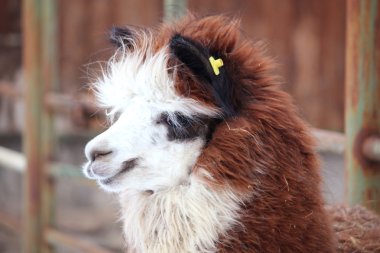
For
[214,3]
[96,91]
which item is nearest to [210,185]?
[96,91]

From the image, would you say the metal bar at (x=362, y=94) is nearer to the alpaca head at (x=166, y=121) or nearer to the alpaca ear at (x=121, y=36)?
the alpaca head at (x=166, y=121)

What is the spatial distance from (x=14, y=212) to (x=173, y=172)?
4958mm

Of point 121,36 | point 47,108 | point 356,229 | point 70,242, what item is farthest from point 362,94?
point 47,108

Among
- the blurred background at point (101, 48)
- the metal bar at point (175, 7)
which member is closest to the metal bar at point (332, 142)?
the metal bar at point (175, 7)

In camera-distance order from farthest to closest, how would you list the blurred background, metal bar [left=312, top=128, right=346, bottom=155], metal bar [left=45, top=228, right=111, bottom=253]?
the blurred background
metal bar [left=45, top=228, right=111, bottom=253]
metal bar [left=312, top=128, right=346, bottom=155]

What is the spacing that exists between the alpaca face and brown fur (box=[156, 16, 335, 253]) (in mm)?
39

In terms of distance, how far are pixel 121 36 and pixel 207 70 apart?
1.32ft

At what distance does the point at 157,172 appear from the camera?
2.15m

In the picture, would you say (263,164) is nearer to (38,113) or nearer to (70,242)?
(70,242)

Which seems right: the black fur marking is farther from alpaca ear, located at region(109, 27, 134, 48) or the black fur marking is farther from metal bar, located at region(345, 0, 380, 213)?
metal bar, located at region(345, 0, 380, 213)

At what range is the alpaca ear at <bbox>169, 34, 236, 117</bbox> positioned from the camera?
2080mm

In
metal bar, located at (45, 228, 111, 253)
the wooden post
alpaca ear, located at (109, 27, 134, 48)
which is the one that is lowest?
metal bar, located at (45, 228, 111, 253)

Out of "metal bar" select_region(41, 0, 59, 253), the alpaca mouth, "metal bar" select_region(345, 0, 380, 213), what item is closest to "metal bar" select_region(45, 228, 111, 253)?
"metal bar" select_region(41, 0, 59, 253)

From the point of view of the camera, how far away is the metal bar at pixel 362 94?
8.77ft
